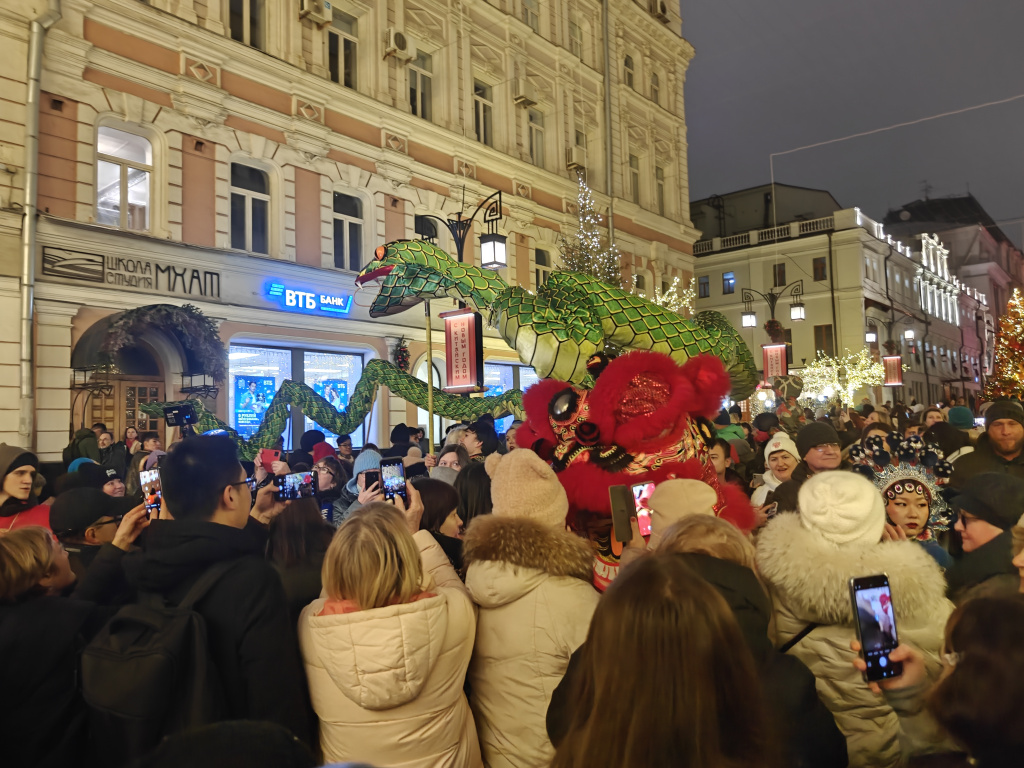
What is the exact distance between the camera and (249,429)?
46.0ft

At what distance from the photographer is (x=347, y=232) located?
1638 cm

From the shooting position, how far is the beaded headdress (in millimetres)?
3994

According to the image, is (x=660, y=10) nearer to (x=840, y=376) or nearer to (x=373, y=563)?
(x=840, y=376)

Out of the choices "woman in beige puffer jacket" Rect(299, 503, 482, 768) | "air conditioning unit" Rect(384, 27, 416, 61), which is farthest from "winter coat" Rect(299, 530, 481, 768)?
"air conditioning unit" Rect(384, 27, 416, 61)

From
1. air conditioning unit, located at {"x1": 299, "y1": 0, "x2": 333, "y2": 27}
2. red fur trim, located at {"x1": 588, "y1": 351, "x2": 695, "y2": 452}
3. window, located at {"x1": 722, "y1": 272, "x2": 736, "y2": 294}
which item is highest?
air conditioning unit, located at {"x1": 299, "y1": 0, "x2": 333, "y2": 27}

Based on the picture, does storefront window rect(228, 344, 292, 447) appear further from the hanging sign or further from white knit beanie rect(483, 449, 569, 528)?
white knit beanie rect(483, 449, 569, 528)

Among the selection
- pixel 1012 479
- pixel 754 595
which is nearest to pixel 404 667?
pixel 754 595

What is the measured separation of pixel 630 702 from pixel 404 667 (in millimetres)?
1145

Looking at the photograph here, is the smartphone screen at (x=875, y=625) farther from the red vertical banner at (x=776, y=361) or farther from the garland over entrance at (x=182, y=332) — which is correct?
the red vertical banner at (x=776, y=361)

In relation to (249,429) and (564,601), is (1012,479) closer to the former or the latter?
(564,601)

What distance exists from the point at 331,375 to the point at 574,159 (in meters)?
11.1

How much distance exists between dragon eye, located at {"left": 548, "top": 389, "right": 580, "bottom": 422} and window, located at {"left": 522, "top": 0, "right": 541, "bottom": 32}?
19796 millimetres

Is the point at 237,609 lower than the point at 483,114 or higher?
lower

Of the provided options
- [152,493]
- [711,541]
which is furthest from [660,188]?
[711,541]
